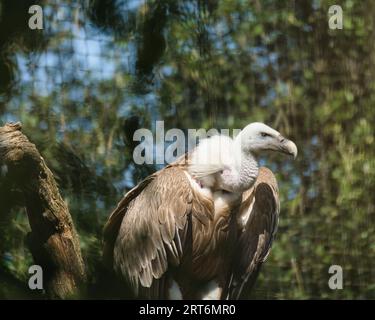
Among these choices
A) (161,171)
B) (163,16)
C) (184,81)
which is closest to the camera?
(163,16)

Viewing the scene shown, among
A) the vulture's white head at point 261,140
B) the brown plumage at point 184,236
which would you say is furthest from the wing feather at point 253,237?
the vulture's white head at point 261,140

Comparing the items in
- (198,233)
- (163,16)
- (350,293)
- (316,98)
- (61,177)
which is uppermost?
(163,16)

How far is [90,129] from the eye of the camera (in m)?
2.96

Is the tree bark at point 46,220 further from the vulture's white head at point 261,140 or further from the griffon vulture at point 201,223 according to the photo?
the vulture's white head at point 261,140

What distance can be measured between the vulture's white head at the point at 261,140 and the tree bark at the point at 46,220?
0.72m

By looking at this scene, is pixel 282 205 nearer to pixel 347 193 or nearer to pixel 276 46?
pixel 347 193

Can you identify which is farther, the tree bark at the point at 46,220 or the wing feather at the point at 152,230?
the wing feather at the point at 152,230

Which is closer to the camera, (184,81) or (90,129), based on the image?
(90,129)

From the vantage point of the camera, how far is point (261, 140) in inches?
109

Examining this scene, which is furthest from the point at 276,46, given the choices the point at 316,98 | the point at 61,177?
the point at 61,177

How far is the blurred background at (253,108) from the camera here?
2871mm

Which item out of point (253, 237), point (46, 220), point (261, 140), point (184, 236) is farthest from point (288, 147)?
point (46, 220)

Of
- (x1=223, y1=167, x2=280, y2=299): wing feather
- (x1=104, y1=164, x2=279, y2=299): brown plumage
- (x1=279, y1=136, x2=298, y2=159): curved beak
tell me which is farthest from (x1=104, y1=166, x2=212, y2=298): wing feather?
(x1=279, y1=136, x2=298, y2=159): curved beak
